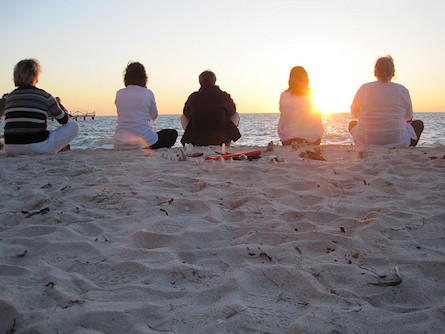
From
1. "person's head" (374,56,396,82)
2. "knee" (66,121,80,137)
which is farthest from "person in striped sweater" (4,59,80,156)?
"person's head" (374,56,396,82)

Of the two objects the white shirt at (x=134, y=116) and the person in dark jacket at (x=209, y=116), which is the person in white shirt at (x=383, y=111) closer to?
the person in dark jacket at (x=209, y=116)

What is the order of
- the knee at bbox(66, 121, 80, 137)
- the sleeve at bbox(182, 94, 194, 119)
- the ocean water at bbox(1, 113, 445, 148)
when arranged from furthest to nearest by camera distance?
the ocean water at bbox(1, 113, 445, 148)
the sleeve at bbox(182, 94, 194, 119)
the knee at bbox(66, 121, 80, 137)

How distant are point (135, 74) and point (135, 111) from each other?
565 mm

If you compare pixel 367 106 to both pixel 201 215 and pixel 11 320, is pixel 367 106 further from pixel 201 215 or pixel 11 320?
pixel 11 320

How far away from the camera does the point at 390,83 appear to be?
5527mm

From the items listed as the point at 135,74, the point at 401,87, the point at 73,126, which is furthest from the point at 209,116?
the point at 401,87

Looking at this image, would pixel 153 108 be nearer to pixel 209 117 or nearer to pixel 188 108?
pixel 188 108

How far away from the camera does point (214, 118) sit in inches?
238

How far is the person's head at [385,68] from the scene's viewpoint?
543 cm

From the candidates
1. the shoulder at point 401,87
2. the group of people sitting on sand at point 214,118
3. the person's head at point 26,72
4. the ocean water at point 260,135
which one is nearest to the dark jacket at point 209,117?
the group of people sitting on sand at point 214,118

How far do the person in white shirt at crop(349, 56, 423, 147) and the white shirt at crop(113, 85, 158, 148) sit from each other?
3.18 metres

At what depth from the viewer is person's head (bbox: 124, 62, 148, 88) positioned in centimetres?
586

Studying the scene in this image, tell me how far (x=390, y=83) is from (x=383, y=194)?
9.93 feet

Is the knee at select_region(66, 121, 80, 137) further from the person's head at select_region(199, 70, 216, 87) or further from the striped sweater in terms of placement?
the person's head at select_region(199, 70, 216, 87)
